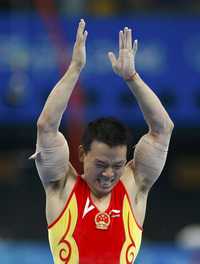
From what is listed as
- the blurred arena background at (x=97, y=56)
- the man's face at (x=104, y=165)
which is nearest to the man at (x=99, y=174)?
the man's face at (x=104, y=165)

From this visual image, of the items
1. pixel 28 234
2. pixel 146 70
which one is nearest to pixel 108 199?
pixel 146 70

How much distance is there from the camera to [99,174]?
5508 millimetres

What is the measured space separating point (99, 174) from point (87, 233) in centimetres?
39

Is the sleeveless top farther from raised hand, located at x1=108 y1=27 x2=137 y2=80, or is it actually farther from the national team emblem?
raised hand, located at x1=108 y1=27 x2=137 y2=80

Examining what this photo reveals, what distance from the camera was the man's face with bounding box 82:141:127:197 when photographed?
546 cm

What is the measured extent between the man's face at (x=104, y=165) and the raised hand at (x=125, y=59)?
1.47ft

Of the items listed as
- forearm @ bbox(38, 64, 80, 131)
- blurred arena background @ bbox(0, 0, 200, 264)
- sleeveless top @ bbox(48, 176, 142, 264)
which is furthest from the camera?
blurred arena background @ bbox(0, 0, 200, 264)

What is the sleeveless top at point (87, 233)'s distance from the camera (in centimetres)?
562

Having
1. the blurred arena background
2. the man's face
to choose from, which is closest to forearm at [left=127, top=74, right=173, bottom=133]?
the man's face

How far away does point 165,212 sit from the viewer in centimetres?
1603

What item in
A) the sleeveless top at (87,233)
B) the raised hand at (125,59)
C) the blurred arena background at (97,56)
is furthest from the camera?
the blurred arena background at (97,56)

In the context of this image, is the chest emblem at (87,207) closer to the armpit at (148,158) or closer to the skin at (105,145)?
the skin at (105,145)

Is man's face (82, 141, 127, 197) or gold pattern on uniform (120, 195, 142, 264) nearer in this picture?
man's face (82, 141, 127, 197)

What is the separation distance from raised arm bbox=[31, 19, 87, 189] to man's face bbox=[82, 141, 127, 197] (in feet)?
0.52
